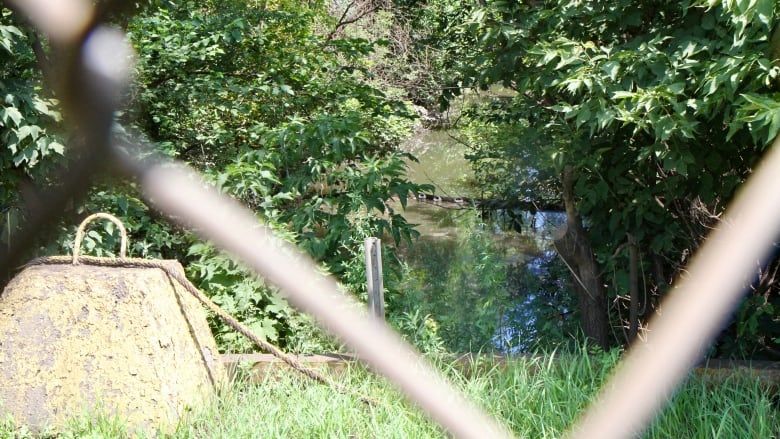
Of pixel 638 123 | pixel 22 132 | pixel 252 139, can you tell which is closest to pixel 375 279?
pixel 638 123

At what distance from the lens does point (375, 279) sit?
3.62 meters

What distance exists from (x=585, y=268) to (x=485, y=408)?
1.62 meters

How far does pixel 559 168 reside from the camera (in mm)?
3982

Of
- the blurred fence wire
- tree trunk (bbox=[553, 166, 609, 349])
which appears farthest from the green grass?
tree trunk (bbox=[553, 166, 609, 349])

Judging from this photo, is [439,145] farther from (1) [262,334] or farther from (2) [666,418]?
(2) [666,418]

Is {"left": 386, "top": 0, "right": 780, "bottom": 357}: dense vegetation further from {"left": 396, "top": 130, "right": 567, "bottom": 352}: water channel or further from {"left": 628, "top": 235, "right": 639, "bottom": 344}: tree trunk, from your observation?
{"left": 396, "top": 130, "right": 567, "bottom": 352}: water channel

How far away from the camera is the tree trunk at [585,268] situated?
14.7 feet

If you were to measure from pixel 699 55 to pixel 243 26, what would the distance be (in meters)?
3.07

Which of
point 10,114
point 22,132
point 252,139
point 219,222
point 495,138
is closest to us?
point 219,222

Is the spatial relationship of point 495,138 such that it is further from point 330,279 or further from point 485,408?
point 485,408

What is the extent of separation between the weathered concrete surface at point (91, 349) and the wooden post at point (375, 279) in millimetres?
889

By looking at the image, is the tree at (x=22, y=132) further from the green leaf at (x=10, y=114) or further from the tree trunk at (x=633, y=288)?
the tree trunk at (x=633, y=288)

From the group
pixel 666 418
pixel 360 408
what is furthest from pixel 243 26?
pixel 666 418

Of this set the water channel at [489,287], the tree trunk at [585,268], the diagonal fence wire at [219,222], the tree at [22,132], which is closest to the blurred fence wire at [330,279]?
the diagonal fence wire at [219,222]
